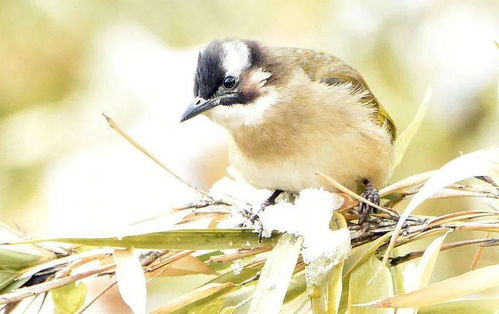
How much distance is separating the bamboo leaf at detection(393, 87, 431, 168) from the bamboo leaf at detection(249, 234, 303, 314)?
14.2 inches

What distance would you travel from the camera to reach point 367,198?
1.48 metres

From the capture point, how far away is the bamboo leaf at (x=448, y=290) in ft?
3.02

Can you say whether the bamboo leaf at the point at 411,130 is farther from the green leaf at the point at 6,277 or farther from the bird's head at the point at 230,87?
the green leaf at the point at 6,277

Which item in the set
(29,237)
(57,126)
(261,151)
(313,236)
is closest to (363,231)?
(313,236)

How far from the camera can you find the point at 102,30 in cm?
272

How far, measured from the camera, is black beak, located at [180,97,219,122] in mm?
1671

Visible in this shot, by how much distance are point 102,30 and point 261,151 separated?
1217mm

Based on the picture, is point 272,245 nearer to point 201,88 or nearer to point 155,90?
point 201,88

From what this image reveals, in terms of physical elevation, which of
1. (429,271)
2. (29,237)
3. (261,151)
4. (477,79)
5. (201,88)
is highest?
(477,79)

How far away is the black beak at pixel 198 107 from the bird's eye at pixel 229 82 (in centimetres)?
4

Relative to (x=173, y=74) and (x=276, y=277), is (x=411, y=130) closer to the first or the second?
(x=276, y=277)

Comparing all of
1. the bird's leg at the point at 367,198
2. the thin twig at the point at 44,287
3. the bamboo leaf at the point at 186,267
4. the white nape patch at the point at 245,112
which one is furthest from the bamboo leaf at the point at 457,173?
the white nape patch at the point at 245,112

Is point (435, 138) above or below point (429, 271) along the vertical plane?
above

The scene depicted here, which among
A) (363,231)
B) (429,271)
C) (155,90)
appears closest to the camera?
(429,271)
